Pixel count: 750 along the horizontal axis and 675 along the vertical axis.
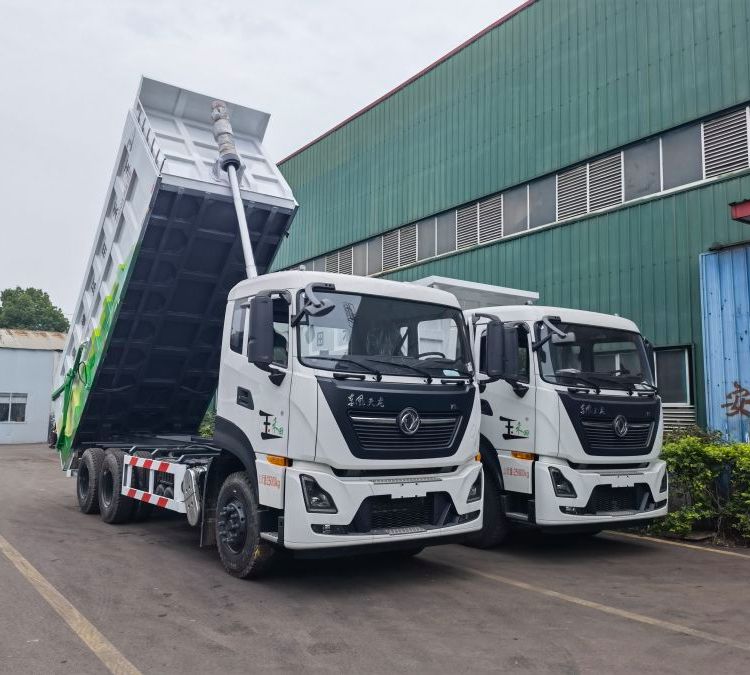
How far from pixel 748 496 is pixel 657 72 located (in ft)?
23.6

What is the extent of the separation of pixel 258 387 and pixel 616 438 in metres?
3.84

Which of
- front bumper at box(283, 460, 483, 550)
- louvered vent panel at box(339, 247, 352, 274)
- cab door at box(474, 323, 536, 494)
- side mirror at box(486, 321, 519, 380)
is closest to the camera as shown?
front bumper at box(283, 460, 483, 550)

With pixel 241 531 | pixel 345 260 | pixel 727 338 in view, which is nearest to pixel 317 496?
pixel 241 531

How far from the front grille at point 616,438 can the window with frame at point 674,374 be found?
12.1 feet

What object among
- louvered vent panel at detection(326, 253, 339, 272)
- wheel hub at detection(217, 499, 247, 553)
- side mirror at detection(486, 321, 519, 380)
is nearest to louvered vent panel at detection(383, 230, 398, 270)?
louvered vent panel at detection(326, 253, 339, 272)

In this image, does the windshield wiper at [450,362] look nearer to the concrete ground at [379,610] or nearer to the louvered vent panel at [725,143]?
the concrete ground at [379,610]

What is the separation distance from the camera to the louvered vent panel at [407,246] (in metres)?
17.8

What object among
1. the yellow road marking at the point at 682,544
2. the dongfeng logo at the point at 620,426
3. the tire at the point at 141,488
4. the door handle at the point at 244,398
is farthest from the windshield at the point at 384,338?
the yellow road marking at the point at 682,544

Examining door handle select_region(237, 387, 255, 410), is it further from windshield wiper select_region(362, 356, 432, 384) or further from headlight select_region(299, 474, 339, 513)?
windshield wiper select_region(362, 356, 432, 384)

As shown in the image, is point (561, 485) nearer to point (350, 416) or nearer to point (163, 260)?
point (350, 416)

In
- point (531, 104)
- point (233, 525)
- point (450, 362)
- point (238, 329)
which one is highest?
point (531, 104)

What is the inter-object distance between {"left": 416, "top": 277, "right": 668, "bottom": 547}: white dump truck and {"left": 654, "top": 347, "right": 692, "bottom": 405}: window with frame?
3.35 m

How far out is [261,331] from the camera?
5844 millimetres

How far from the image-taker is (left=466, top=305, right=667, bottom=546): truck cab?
7281 mm
